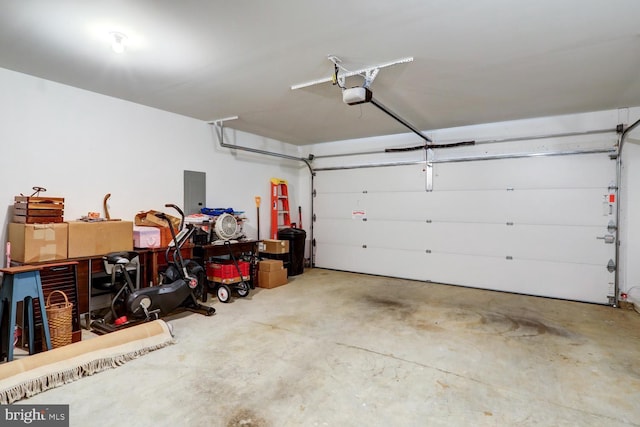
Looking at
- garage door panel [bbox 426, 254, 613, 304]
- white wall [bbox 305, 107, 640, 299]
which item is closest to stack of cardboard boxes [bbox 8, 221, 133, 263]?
white wall [bbox 305, 107, 640, 299]

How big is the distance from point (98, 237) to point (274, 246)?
2737 mm

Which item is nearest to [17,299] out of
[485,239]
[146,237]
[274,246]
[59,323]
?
[59,323]

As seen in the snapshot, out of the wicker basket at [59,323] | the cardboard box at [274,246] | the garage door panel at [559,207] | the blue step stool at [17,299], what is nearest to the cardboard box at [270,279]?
→ the cardboard box at [274,246]

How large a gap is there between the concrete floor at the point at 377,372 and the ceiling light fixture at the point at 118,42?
8.32 ft

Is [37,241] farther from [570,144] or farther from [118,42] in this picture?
[570,144]

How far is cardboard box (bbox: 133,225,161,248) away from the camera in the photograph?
391cm

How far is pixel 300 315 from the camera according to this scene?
151 inches

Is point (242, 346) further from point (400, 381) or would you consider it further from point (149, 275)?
point (149, 275)

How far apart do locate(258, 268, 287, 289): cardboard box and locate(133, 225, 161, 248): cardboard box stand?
1.67 metres

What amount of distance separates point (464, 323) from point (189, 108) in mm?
4433

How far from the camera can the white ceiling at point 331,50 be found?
7.23 ft

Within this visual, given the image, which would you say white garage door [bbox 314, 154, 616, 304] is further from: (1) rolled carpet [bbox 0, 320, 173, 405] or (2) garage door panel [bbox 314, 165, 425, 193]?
(1) rolled carpet [bbox 0, 320, 173, 405]

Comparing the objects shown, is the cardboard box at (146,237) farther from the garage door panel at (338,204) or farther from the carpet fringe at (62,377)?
the garage door panel at (338,204)

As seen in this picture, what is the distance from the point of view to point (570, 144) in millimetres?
4645
